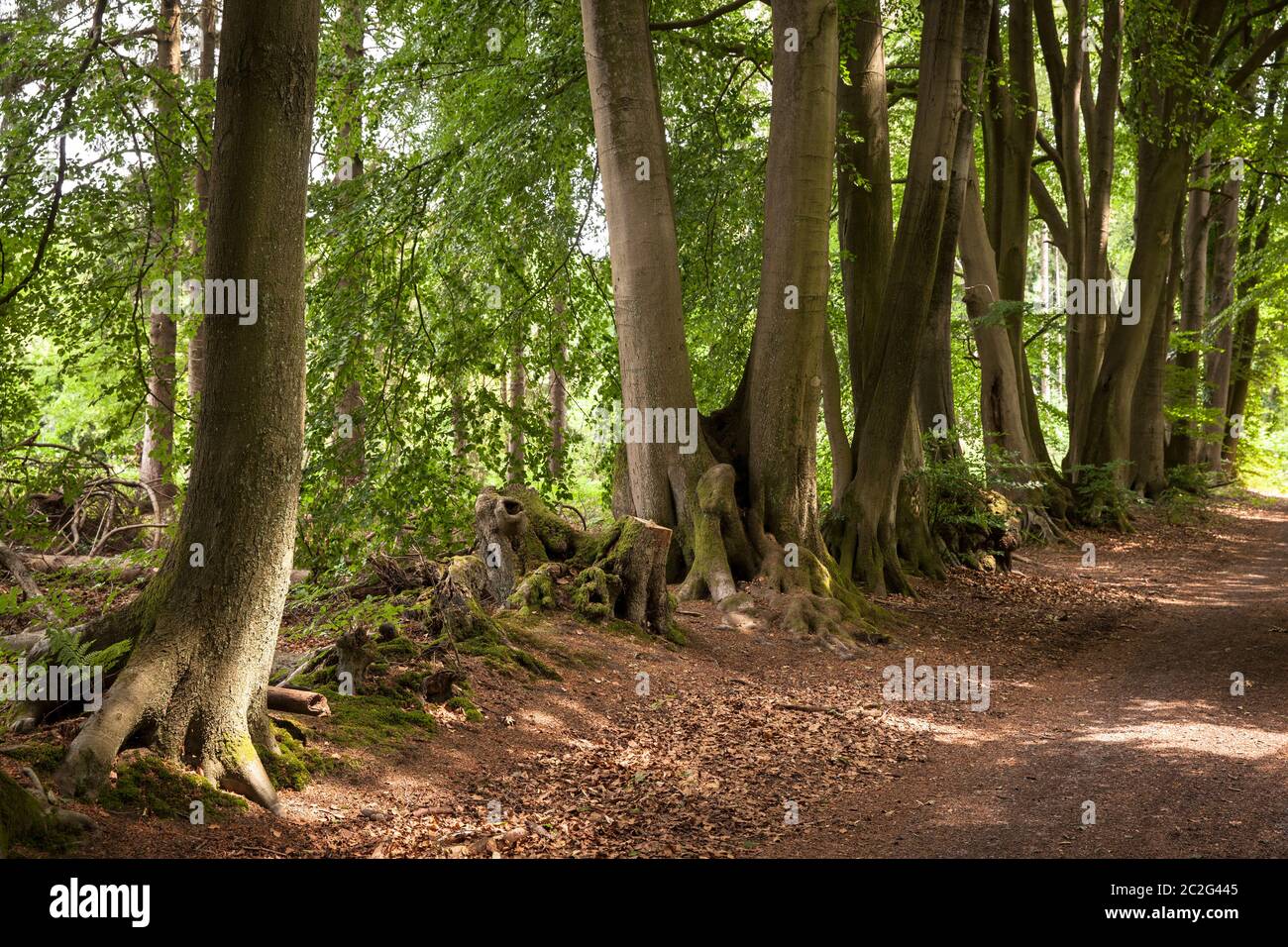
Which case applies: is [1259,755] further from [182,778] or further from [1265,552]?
[1265,552]

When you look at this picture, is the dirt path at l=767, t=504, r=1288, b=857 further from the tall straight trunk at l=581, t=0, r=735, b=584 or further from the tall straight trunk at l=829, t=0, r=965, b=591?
the tall straight trunk at l=581, t=0, r=735, b=584

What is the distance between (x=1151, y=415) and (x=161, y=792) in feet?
73.6

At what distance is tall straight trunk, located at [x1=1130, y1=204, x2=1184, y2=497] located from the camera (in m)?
21.6

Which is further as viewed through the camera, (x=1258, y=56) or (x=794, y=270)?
(x=1258, y=56)

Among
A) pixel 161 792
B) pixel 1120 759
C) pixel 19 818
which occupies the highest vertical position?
pixel 19 818

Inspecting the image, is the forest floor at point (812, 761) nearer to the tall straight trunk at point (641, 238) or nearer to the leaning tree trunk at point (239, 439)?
the leaning tree trunk at point (239, 439)

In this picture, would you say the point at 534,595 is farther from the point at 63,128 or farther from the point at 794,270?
the point at 63,128

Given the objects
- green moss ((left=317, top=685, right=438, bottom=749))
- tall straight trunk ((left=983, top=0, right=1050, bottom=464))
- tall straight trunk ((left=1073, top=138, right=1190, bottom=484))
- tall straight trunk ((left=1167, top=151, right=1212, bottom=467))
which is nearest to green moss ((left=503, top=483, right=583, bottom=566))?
green moss ((left=317, top=685, right=438, bottom=749))

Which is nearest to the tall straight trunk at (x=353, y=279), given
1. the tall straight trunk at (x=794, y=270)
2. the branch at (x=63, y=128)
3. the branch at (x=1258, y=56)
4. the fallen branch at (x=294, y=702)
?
the branch at (x=63, y=128)

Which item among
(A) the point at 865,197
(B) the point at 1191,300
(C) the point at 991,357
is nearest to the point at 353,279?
(A) the point at 865,197

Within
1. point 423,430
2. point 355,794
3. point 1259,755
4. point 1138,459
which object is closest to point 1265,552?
point 1138,459

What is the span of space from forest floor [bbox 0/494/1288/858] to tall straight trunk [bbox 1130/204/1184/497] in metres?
11.9

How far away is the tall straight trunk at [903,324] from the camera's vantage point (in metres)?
11.9

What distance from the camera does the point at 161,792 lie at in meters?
4.33
